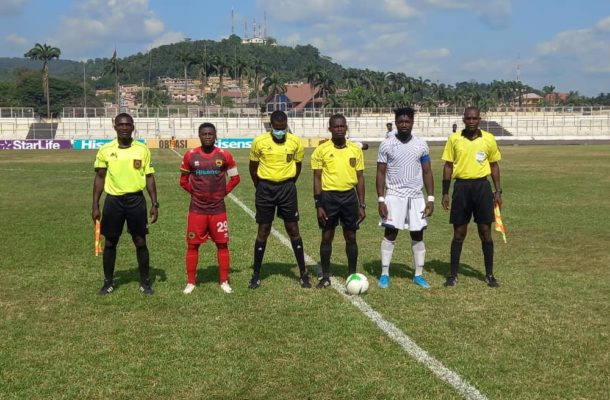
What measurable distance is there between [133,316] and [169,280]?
1633mm

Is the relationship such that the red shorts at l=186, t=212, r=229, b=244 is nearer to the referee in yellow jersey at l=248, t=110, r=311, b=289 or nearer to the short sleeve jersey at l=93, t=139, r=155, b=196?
the referee in yellow jersey at l=248, t=110, r=311, b=289

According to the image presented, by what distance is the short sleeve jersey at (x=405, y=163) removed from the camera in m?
8.09

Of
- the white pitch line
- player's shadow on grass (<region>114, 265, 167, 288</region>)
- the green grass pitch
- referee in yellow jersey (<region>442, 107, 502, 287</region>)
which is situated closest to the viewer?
the white pitch line

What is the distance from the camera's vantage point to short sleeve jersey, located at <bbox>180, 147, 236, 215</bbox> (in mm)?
7914

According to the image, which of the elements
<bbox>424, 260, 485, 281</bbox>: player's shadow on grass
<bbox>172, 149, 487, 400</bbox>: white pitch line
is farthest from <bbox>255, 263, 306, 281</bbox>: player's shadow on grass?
<bbox>424, 260, 485, 281</bbox>: player's shadow on grass

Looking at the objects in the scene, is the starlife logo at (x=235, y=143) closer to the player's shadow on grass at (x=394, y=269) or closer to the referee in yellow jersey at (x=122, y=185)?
the player's shadow on grass at (x=394, y=269)

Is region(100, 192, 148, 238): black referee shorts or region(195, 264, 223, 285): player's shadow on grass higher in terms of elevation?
region(100, 192, 148, 238): black referee shorts

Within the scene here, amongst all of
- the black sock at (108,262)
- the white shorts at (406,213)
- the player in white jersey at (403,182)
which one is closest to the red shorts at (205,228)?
the black sock at (108,262)

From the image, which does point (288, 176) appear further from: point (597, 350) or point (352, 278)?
point (597, 350)

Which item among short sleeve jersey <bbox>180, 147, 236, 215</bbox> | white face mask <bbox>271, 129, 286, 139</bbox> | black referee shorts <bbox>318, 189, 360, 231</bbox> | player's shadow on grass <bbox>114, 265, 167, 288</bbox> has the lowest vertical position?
player's shadow on grass <bbox>114, 265, 167, 288</bbox>

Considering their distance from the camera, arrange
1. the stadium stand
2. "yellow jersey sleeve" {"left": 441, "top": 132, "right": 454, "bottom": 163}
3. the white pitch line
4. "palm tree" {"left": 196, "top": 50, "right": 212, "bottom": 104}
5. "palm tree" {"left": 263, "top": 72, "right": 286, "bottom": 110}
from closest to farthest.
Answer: the white pitch line, "yellow jersey sleeve" {"left": 441, "top": 132, "right": 454, "bottom": 163}, the stadium stand, "palm tree" {"left": 196, "top": 50, "right": 212, "bottom": 104}, "palm tree" {"left": 263, "top": 72, "right": 286, "bottom": 110}

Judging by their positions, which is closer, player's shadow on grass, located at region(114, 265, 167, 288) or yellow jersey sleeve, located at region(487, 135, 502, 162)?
yellow jersey sleeve, located at region(487, 135, 502, 162)

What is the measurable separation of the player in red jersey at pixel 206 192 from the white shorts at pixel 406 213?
6.89ft

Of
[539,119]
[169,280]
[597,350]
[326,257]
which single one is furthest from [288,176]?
[539,119]
